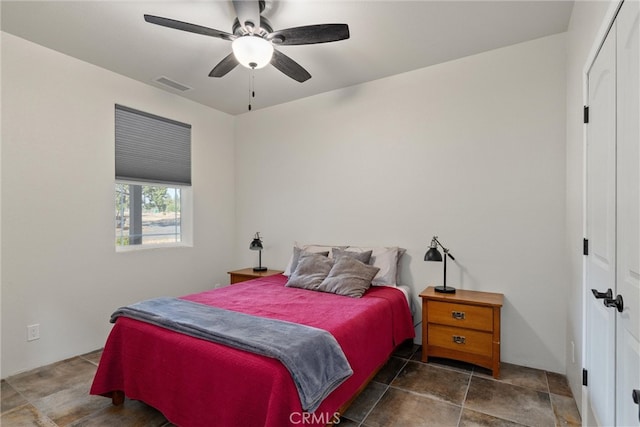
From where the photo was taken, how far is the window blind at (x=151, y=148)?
338 cm

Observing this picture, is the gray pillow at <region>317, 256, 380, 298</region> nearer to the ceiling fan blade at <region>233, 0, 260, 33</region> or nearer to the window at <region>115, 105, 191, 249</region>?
the ceiling fan blade at <region>233, 0, 260, 33</region>

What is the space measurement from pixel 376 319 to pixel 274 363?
1042 millimetres

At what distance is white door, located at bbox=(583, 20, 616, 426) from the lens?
1.44 meters

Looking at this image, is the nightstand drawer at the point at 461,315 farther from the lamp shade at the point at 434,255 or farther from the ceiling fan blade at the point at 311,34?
the ceiling fan blade at the point at 311,34

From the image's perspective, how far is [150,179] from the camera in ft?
12.0

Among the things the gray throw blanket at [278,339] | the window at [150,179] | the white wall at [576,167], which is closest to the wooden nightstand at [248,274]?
the window at [150,179]

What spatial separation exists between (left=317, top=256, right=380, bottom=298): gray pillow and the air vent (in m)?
2.59

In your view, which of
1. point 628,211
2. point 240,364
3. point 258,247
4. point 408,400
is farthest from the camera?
point 258,247

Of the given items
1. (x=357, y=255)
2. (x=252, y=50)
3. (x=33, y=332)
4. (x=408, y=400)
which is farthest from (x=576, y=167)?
(x=33, y=332)

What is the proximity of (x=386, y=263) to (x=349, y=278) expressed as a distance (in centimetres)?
49

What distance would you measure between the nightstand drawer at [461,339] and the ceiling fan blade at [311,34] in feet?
7.71

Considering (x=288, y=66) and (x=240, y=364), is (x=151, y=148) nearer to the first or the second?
(x=288, y=66)

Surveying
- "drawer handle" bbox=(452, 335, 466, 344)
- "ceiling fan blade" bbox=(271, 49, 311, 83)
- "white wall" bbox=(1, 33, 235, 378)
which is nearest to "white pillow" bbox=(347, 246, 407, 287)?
"drawer handle" bbox=(452, 335, 466, 344)

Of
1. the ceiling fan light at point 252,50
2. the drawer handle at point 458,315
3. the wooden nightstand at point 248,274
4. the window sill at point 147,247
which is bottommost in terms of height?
the drawer handle at point 458,315
